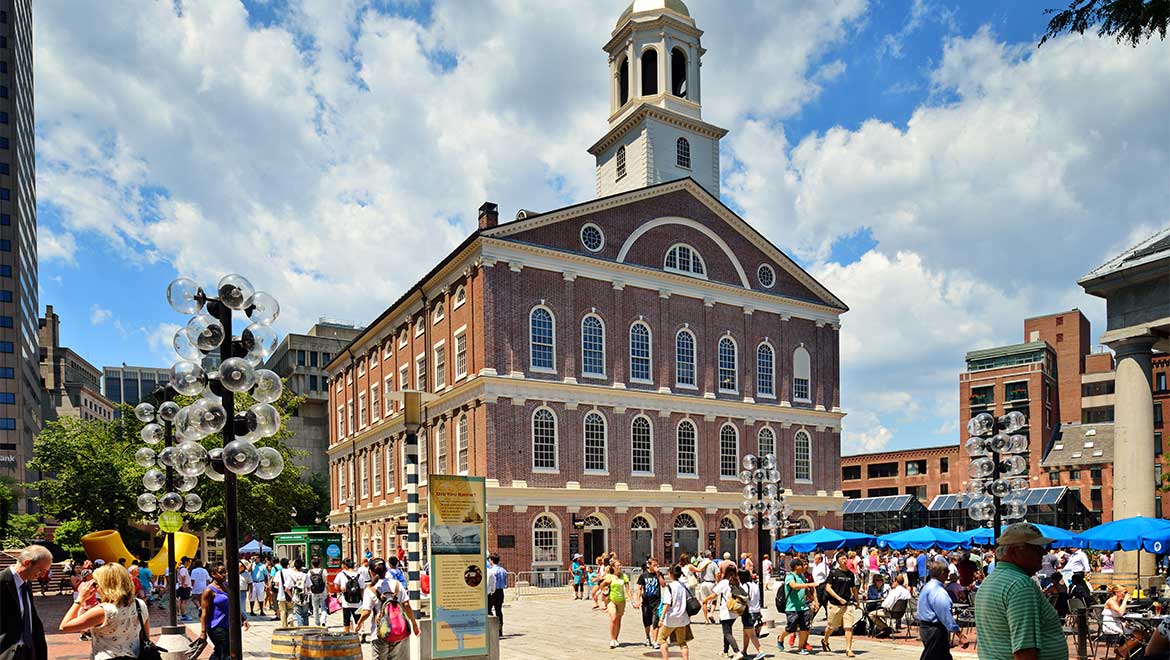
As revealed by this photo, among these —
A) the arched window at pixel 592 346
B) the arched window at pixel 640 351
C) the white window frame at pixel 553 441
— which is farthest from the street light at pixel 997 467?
the arched window at pixel 640 351

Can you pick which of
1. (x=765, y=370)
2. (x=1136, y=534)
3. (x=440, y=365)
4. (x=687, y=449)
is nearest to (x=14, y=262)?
(x=440, y=365)

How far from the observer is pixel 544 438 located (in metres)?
43.0

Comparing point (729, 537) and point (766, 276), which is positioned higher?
point (766, 276)

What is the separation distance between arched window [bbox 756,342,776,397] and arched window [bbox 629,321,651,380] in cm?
719

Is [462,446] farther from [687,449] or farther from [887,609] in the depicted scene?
[887,609]

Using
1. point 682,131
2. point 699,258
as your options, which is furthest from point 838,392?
point 682,131

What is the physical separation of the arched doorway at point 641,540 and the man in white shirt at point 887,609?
23.9 m

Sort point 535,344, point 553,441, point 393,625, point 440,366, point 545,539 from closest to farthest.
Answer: point 393,625 → point 545,539 → point 553,441 → point 535,344 → point 440,366

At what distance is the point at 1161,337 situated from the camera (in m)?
20.2

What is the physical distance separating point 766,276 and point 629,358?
10611 millimetres

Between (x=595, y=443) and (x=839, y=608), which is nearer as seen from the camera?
(x=839, y=608)

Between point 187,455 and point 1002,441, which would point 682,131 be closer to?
point 1002,441

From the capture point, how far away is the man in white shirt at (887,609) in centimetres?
2033

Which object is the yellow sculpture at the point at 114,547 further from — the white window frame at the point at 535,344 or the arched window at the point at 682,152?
the arched window at the point at 682,152
